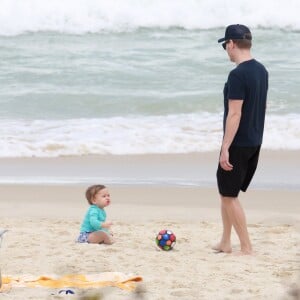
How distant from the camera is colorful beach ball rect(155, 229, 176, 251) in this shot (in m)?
6.90

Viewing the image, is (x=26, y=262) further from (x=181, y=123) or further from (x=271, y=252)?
(x=181, y=123)

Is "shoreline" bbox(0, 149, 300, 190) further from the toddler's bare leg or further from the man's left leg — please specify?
the man's left leg

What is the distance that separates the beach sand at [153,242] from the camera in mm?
5844

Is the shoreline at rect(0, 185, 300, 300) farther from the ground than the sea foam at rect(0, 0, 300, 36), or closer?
closer

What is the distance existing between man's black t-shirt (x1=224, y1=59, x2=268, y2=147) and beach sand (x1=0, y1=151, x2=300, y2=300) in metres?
0.84

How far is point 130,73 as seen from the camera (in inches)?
677

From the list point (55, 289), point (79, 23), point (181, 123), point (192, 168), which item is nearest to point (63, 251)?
point (55, 289)

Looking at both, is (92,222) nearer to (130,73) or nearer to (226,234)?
(226,234)

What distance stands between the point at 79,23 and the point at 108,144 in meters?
12.3

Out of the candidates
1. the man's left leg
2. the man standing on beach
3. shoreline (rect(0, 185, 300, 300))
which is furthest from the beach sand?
the man standing on beach

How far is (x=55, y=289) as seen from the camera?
5699 mm

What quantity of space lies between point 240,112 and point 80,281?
154 cm

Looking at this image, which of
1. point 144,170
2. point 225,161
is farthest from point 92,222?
point 144,170

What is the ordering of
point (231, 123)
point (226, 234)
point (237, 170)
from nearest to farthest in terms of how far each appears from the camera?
point (231, 123) < point (237, 170) < point (226, 234)
